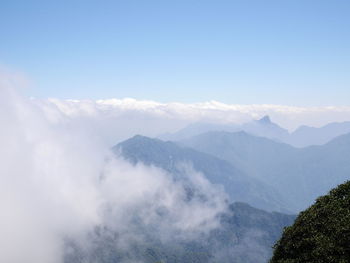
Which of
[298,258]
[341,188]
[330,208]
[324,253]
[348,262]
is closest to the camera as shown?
[348,262]

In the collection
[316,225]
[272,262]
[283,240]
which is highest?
[316,225]

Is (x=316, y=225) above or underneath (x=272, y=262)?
above

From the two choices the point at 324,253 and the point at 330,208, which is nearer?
the point at 324,253

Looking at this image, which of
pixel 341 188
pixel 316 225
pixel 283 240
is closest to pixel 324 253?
pixel 316 225

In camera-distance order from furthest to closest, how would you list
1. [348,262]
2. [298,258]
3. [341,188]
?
[341,188] → [298,258] → [348,262]

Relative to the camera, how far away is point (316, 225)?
3819 cm

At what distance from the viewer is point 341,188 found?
42.7m

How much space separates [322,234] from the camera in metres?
35.8

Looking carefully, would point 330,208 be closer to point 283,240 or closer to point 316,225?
point 316,225

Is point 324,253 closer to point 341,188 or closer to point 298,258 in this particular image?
point 298,258

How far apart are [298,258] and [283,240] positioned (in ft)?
15.6

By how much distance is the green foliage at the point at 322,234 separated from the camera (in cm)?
3331

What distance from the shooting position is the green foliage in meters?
33.3

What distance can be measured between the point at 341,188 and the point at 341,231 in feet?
31.4
